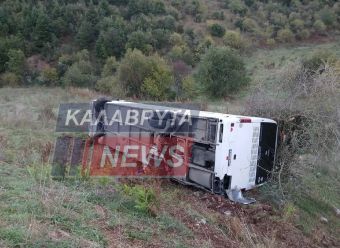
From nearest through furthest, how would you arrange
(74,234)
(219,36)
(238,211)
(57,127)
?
(74,234), (238,211), (57,127), (219,36)

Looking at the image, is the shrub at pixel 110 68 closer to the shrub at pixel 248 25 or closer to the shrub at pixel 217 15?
the shrub at pixel 248 25

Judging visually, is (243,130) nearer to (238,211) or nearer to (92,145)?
(238,211)

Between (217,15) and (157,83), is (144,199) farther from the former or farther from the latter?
(217,15)

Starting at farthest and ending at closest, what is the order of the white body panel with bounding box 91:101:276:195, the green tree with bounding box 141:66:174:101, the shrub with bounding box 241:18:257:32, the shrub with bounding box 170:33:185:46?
the shrub with bounding box 241:18:257:32 → the shrub with bounding box 170:33:185:46 → the green tree with bounding box 141:66:174:101 → the white body panel with bounding box 91:101:276:195

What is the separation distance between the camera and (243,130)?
8.06 metres

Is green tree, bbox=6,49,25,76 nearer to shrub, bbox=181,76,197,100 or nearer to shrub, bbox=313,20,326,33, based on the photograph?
shrub, bbox=181,76,197,100

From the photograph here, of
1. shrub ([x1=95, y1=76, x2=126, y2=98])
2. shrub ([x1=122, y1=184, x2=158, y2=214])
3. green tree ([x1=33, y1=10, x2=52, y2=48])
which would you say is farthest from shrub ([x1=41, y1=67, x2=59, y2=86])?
shrub ([x1=122, y1=184, x2=158, y2=214])

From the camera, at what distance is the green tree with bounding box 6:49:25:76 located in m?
42.0

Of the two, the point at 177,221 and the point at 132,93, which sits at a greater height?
the point at 132,93

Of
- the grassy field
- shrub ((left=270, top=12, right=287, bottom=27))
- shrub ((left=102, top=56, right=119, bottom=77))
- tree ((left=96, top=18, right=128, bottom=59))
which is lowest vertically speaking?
the grassy field

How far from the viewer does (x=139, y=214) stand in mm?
6133

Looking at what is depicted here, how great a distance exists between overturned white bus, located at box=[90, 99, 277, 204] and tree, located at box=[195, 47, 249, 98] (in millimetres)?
21584

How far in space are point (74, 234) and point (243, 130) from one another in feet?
14.8

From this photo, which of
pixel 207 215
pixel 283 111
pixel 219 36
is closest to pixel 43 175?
pixel 207 215
